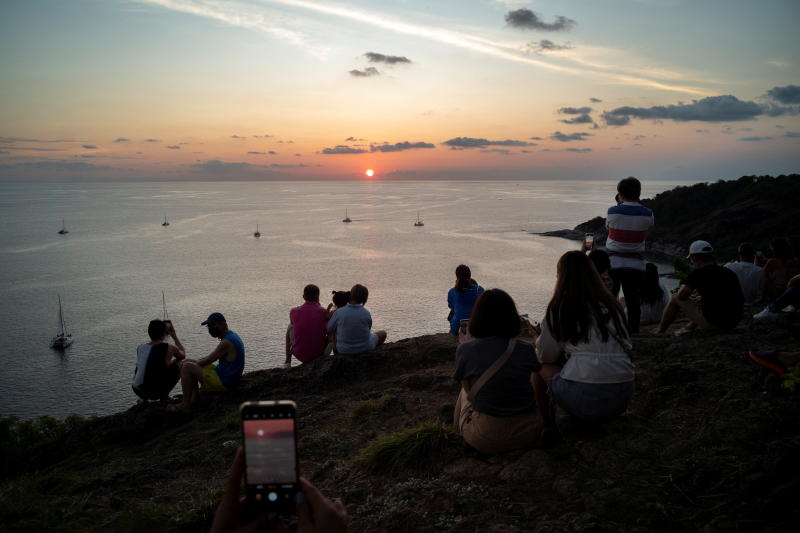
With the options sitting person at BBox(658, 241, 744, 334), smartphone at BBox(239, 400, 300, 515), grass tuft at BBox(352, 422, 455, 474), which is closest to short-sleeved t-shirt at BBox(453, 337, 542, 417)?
grass tuft at BBox(352, 422, 455, 474)

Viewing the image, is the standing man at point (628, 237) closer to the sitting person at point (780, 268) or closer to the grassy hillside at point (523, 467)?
the grassy hillside at point (523, 467)

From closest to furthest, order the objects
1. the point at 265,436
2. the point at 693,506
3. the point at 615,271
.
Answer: the point at 265,436 → the point at 693,506 → the point at 615,271

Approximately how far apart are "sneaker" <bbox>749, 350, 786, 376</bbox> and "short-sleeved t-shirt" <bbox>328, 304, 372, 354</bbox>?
620 cm

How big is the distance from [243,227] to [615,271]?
4975 inches

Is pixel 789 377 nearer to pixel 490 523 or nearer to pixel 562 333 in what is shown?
pixel 562 333

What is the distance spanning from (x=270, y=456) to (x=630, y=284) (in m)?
6.54

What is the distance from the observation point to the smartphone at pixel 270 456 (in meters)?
2.26

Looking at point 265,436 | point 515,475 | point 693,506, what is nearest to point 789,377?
point 693,506

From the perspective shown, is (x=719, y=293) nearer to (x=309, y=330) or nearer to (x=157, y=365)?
(x=309, y=330)

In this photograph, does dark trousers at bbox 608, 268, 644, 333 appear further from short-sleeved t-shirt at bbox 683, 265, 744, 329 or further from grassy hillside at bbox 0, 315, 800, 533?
short-sleeved t-shirt at bbox 683, 265, 744, 329

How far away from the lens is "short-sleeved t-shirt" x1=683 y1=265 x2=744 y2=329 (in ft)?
23.4

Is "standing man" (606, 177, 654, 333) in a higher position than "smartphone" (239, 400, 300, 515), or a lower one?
higher

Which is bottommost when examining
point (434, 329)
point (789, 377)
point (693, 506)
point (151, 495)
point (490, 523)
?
point (434, 329)

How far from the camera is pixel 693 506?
11.4 feet
